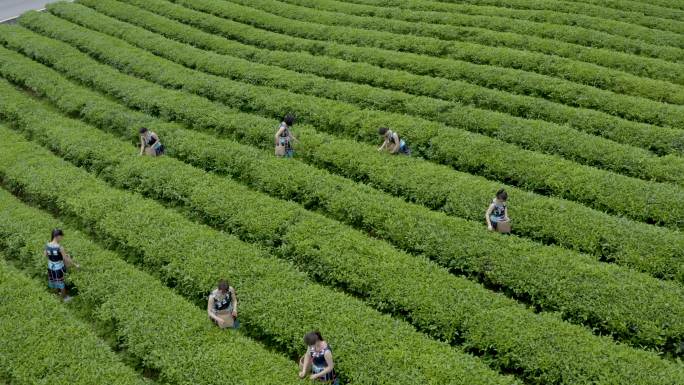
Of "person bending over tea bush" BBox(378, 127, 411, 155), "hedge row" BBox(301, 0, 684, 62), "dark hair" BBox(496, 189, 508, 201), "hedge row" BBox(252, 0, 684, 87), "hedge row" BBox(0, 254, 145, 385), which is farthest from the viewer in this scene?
"hedge row" BBox(301, 0, 684, 62)

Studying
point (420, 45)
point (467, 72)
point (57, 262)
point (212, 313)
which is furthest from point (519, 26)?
point (57, 262)

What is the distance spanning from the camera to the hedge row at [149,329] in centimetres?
970

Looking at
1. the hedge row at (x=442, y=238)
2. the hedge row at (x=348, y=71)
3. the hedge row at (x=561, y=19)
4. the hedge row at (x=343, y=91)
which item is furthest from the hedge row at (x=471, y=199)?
the hedge row at (x=561, y=19)

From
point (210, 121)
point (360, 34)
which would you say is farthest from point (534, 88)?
point (210, 121)

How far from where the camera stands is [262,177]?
49.1ft

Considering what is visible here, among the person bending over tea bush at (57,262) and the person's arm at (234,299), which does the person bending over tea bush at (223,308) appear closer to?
the person's arm at (234,299)

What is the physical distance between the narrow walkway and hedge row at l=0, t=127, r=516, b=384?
18743 mm

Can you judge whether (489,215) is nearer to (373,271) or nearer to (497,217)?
Result: (497,217)

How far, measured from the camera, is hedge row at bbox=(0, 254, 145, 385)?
9.83m

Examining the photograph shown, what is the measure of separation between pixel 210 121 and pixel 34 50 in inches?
443

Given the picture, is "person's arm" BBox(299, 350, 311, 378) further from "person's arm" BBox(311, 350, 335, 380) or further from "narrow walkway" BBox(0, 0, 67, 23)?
"narrow walkway" BBox(0, 0, 67, 23)

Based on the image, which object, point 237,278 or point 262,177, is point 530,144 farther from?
point 237,278

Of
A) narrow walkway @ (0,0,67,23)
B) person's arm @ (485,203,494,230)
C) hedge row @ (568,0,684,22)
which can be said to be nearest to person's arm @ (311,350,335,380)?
person's arm @ (485,203,494,230)

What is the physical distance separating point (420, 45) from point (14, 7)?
24.3 m
